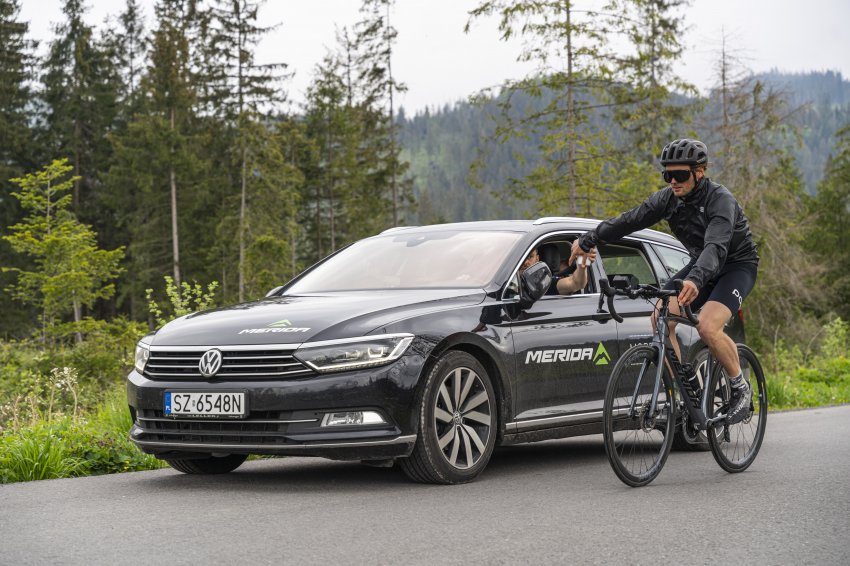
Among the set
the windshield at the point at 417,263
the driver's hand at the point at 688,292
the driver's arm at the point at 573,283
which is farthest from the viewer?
the driver's arm at the point at 573,283

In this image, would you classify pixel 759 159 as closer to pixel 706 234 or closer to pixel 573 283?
pixel 573 283

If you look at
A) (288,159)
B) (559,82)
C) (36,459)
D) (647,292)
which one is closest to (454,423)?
(647,292)

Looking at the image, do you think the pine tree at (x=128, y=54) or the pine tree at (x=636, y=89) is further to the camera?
the pine tree at (x=128, y=54)

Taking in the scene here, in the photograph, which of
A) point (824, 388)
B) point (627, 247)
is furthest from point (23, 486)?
point (824, 388)

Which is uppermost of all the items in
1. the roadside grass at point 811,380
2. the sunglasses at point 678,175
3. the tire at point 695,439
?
the sunglasses at point 678,175

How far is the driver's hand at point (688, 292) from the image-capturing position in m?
6.69

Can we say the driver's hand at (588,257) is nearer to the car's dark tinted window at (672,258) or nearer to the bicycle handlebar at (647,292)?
the bicycle handlebar at (647,292)

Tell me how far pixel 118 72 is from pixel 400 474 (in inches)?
2447

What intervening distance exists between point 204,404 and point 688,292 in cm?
298

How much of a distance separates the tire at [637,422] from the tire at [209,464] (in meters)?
2.62

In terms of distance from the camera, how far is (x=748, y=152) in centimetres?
3650

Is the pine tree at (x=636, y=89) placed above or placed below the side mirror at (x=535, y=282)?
above

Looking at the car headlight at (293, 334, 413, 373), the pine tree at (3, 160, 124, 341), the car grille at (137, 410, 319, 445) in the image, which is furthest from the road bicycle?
the pine tree at (3, 160, 124, 341)

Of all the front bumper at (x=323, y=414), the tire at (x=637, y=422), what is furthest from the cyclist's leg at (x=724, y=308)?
the front bumper at (x=323, y=414)
